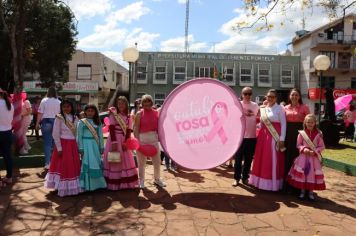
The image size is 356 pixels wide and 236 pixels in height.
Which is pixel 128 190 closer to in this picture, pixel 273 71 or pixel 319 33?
pixel 273 71

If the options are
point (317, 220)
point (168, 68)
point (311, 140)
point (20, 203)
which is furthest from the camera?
point (168, 68)

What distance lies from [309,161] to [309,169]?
124 millimetres

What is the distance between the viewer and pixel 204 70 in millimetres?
41656

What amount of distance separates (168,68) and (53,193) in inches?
1404

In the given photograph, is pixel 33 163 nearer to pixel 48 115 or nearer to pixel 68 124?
pixel 48 115

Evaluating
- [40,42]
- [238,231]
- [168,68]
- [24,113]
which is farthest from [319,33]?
[238,231]

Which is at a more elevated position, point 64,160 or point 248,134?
point 248,134

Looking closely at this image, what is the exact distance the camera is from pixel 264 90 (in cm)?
4203

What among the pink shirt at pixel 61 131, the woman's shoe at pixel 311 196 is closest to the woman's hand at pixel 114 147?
the pink shirt at pixel 61 131

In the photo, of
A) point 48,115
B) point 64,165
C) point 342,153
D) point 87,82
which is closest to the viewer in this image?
point 64,165

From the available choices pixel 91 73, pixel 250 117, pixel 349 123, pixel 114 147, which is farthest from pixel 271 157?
pixel 91 73

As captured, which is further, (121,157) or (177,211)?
(121,157)

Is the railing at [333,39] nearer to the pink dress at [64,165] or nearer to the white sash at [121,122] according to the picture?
the white sash at [121,122]

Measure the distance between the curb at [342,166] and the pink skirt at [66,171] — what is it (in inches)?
229
